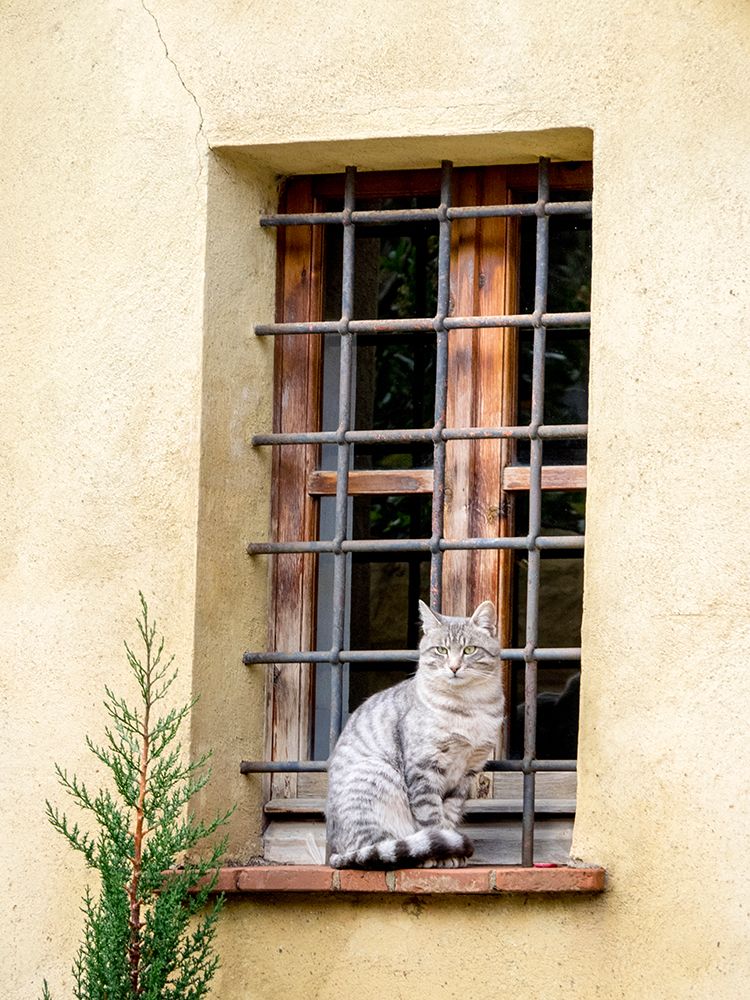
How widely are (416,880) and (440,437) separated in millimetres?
1162

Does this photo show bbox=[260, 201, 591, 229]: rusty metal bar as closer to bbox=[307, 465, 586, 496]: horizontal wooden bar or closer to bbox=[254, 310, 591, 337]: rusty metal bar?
bbox=[254, 310, 591, 337]: rusty metal bar

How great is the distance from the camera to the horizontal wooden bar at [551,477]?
4.92 m

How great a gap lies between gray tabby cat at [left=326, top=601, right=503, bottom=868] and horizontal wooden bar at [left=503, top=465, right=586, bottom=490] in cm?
38

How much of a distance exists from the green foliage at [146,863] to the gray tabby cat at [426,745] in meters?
0.37

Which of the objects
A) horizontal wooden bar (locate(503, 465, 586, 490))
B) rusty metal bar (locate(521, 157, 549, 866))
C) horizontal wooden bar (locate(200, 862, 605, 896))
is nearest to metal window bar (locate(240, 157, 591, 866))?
rusty metal bar (locate(521, 157, 549, 866))

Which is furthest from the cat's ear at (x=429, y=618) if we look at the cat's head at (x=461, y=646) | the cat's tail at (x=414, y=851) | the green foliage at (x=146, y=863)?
the green foliage at (x=146, y=863)

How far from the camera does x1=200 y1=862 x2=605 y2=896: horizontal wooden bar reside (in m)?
4.41

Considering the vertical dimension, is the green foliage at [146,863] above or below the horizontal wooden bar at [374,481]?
below

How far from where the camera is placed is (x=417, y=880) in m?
4.50

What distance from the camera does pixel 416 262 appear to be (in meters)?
5.94

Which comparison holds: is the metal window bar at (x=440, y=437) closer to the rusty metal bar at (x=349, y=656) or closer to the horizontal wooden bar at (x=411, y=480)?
the rusty metal bar at (x=349, y=656)

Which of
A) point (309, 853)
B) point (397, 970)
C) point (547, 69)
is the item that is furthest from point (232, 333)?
point (397, 970)

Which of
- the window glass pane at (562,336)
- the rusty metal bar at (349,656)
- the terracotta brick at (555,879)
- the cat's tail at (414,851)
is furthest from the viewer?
the window glass pane at (562,336)

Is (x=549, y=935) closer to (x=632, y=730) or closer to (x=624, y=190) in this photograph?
(x=632, y=730)
